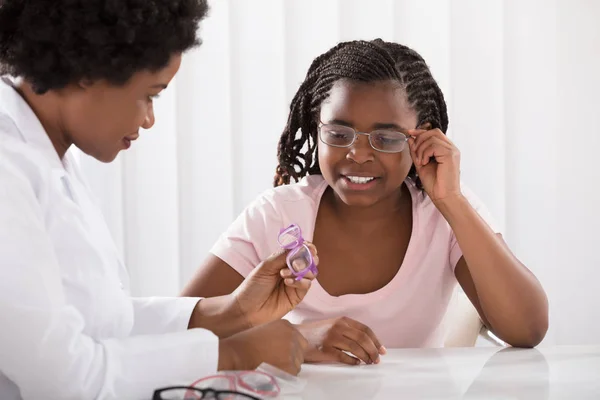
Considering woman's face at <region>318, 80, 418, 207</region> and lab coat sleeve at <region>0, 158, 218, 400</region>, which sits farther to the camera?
woman's face at <region>318, 80, 418, 207</region>

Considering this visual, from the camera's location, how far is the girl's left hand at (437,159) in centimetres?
164

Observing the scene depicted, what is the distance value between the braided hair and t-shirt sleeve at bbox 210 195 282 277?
0.21 meters

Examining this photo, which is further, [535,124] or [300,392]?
[535,124]

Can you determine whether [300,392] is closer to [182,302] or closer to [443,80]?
[182,302]

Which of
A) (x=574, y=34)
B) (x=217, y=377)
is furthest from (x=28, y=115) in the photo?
(x=574, y=34)

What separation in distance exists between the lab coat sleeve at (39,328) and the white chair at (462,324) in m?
1.02

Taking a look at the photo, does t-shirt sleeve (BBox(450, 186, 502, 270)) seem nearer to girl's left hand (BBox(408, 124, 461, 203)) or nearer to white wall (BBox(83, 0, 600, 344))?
girl's left hand (BBox(408, 124, 461, 203))

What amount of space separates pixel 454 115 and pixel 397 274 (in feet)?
3.58

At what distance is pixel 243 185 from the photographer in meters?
2.69

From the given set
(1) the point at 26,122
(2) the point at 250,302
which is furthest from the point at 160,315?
(1) the point at 26,122

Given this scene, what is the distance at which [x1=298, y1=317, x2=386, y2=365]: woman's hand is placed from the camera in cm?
131

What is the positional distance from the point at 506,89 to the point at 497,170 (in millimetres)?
269

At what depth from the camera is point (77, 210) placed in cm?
103

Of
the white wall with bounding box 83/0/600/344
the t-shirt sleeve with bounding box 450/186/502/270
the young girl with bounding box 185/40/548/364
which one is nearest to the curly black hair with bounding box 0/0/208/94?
the young girl with bounding box 185/40/548/364
